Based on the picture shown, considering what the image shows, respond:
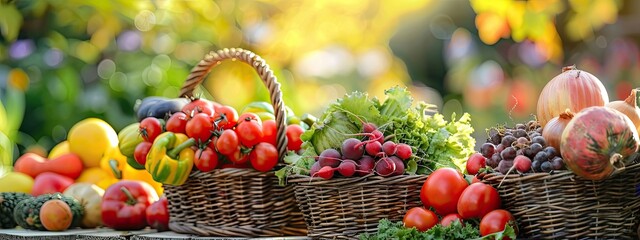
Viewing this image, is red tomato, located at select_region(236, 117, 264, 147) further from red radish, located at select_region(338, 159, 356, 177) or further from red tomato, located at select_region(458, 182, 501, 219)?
red tomato, located at select_region(458, 182, 501, 219)

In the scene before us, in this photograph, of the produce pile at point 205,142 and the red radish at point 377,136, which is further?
the produce pile at point 205,142

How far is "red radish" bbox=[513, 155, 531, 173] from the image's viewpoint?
7.89 feet

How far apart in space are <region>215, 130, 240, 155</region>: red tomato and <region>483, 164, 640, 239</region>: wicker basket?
894 millimetres

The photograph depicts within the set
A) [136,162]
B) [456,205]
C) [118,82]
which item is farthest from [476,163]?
[118,82]

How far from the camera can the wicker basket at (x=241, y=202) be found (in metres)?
2.97

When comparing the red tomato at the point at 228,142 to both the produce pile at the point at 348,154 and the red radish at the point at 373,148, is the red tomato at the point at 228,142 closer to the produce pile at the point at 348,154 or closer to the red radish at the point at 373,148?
the produce pile at the point at 348,154

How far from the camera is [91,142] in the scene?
363 cm

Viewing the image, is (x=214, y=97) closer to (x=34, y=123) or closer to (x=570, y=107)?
(x=34, y=123)

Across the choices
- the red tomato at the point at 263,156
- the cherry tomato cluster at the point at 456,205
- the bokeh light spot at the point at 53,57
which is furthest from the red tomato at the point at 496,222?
the bokeh light spot at the point at 53,57

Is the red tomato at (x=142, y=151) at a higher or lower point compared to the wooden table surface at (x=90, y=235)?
higher

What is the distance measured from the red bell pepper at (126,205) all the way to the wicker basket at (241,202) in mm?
250

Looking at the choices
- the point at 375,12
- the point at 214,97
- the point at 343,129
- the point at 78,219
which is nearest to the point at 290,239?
the point at 343,129

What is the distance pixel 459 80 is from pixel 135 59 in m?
1.91

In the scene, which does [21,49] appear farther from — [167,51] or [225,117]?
[225,117]
